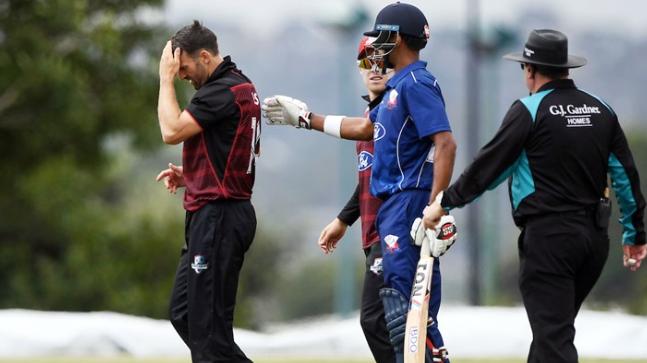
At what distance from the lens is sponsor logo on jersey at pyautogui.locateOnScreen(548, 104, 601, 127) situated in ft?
21.2

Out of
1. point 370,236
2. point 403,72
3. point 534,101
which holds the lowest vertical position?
point 370,236

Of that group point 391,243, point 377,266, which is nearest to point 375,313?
point 377,266

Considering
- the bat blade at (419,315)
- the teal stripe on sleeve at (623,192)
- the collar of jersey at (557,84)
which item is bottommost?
the bat blade at (419,315)

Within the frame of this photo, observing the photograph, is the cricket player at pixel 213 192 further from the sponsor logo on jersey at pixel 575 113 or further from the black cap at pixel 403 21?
the sponsor logo on jersey at pixel 575 113

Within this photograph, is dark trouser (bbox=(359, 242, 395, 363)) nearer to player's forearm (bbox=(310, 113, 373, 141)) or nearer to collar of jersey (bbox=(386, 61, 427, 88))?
player's forearm (bbox=(310, 113, 373, 141))

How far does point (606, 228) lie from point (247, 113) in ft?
6.26

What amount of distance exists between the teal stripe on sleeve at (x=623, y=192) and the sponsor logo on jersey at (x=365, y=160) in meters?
1.31

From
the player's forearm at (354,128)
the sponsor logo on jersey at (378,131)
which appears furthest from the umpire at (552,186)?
the player's forearm at (354,128)

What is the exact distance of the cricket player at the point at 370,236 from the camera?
7164 mm

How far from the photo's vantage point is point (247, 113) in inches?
278

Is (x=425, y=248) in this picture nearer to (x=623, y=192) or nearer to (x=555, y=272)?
(x=555, y=272)

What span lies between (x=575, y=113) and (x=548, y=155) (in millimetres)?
244

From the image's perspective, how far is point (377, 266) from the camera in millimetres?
7137

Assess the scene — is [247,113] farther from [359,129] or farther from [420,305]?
[420,305]
